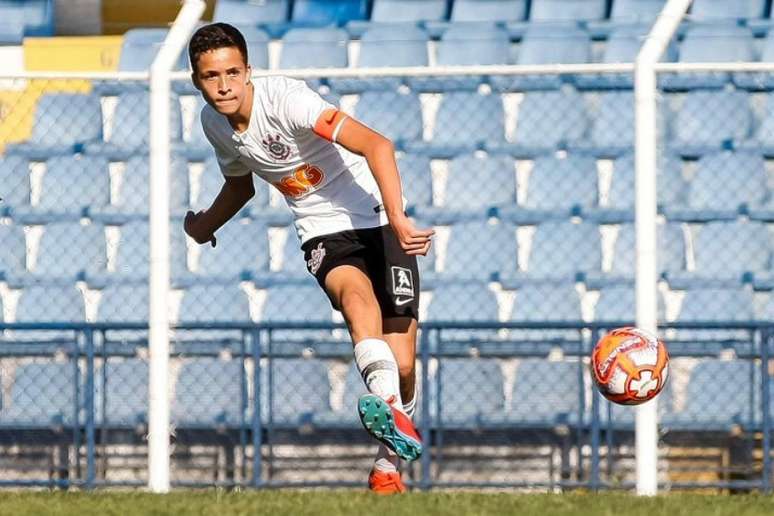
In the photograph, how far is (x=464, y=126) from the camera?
9.74 m

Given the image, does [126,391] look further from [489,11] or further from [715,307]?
[489,11]

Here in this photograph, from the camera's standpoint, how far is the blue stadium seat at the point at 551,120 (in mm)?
9695

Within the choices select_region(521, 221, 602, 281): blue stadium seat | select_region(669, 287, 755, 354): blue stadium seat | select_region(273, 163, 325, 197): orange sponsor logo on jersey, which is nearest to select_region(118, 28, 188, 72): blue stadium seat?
select_region(521, 221, 602, 281): blue stadium seat

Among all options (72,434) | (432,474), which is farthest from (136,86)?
(432,474)

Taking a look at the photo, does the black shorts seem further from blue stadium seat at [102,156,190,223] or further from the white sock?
blue stadium seat at [102,156,190,223]

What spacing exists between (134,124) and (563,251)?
2.97 meters

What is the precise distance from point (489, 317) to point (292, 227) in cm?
142

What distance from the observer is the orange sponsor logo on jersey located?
6.00 m

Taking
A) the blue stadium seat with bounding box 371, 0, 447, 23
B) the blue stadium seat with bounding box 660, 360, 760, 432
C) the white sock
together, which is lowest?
the blue stadium seat with bounding box 660, 360, 760, 432

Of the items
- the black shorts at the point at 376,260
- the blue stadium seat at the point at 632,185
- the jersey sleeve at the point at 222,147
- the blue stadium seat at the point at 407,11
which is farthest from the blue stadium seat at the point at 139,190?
the black shorts at the point at 376,260

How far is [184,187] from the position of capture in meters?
9.73

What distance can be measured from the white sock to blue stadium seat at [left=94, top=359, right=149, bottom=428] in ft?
11.3

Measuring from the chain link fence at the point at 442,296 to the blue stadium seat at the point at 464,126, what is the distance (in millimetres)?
15

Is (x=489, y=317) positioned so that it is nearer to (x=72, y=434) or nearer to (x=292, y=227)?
(x=292, y=227)
